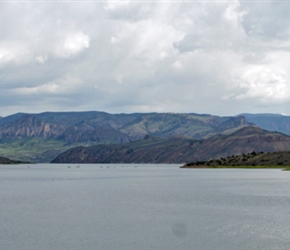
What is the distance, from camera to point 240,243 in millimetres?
67000

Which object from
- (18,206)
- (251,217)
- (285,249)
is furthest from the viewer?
(18,206)

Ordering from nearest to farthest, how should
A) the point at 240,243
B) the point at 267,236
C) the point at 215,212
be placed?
the point at 240,243, the point at 267,236, the point at 215,212

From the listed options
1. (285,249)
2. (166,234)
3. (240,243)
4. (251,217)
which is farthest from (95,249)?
(251,217)

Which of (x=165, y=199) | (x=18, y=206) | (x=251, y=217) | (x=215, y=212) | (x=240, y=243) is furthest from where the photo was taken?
(x=165, y=199)

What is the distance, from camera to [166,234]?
74.3 meters

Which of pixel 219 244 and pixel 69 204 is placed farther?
pixel 69 204

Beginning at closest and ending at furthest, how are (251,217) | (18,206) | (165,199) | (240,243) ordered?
1. (240,243)
2. (251,217)
3. (18,206)
4. (165,199)

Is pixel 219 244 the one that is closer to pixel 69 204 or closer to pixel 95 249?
pixel 95 249

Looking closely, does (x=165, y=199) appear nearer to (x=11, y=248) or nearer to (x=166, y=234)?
(x=166, y=234)

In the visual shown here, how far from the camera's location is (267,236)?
71875 millimetres

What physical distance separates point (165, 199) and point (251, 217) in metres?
40.0

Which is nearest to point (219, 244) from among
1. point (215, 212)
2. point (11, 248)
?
point (11, 248)

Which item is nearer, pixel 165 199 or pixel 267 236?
pixel 267 236

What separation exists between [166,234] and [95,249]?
14118 millimetres
